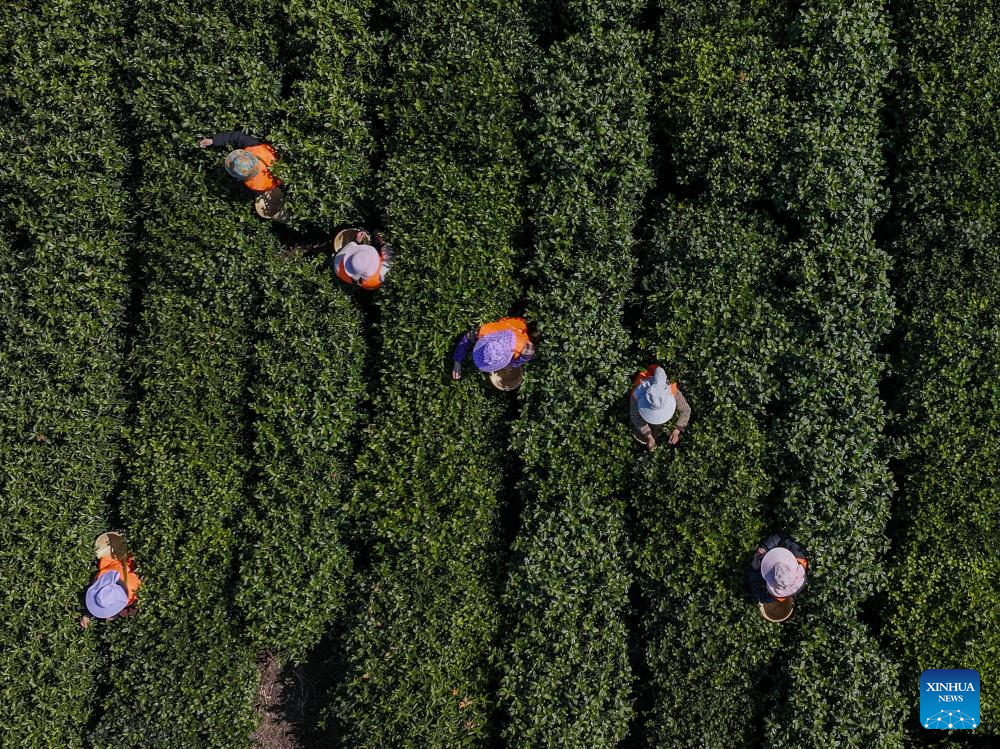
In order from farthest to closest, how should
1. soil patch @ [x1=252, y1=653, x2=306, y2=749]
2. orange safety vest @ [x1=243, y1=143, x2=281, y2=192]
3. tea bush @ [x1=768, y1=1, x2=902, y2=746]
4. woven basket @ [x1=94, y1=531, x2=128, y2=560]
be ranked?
soil patch @ [x1=252, y1=653, x2=306, y2=749] → woven basket @ [x1=94, y1=531, x2=128, y2=560] → orange safety vest @ [x1=243, y1=143, x2=281, y2=192] → tea bush @ [x1=768, y1=1, x2=902, y2=746]

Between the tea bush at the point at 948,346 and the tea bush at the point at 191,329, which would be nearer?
the tea bush at the point at 948,346

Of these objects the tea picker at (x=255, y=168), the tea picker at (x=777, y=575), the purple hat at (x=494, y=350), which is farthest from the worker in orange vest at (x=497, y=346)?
the tea picker at (x=777, y=575)

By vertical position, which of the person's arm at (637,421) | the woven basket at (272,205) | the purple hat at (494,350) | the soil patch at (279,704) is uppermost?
the woven basket at (272,205)

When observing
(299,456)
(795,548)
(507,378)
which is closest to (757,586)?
(795,548)

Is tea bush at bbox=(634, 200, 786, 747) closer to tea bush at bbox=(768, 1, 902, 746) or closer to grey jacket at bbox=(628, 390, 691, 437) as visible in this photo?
grey jacket at bbox=(628, 390, 691, 437)

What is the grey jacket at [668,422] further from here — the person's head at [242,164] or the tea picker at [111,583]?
the tea picker at [111,583]

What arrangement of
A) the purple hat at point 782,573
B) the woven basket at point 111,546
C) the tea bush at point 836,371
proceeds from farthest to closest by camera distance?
the woven basket at point 111,546, the tea bush at point 836,371, the purple hat at point 782,573

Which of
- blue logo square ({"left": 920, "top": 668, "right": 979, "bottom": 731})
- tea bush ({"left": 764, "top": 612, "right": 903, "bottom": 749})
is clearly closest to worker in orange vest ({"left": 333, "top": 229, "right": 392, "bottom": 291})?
tea bush ({"left": 764, "top": 612, "right": 903, "bottom": 749})
